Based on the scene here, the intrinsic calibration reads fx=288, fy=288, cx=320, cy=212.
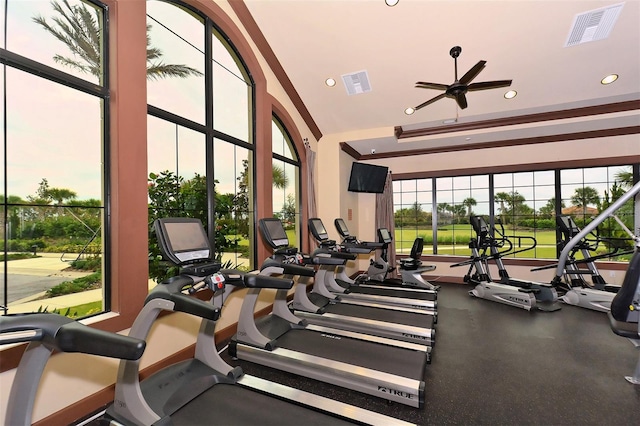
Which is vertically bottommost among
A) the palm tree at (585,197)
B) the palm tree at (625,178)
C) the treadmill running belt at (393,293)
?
the treadmill running belt at (393,293)

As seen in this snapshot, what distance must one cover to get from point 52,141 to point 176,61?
1.50 m

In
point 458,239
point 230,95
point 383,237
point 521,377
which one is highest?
point 230,95

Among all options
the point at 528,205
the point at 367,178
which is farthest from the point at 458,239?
the point at 367,178

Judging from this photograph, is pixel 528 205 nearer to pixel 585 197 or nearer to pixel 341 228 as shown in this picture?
pixel 585 197

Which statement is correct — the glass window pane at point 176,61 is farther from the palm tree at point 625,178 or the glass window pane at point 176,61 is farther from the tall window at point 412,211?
the palm tree at point 625,178

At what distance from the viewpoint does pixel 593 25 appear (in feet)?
10.9

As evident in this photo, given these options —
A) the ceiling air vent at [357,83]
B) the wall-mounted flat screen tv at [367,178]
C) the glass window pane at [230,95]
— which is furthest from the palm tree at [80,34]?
the wall-mounted flat screen tv at [367,178]

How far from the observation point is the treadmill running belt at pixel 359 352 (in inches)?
92.0

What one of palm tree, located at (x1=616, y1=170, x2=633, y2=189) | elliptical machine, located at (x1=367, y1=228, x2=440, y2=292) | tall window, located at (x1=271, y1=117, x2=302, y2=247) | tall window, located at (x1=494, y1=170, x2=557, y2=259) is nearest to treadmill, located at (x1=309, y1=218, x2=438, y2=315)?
elliptical machine, located at (x1=367, y1=228, x2=440, y2=292)

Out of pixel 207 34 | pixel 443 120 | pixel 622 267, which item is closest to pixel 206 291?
pixel 207 34

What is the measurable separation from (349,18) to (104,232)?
3504 millimetres

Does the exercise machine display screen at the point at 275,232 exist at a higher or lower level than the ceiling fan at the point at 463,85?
lower

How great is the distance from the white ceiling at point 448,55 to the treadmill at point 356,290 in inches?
92.9

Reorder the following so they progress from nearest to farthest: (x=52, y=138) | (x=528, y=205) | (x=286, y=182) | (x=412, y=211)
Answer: (x=52, y=138) → (x=286, y=182) → (x=528, y=205) → (x=412, y=211)
